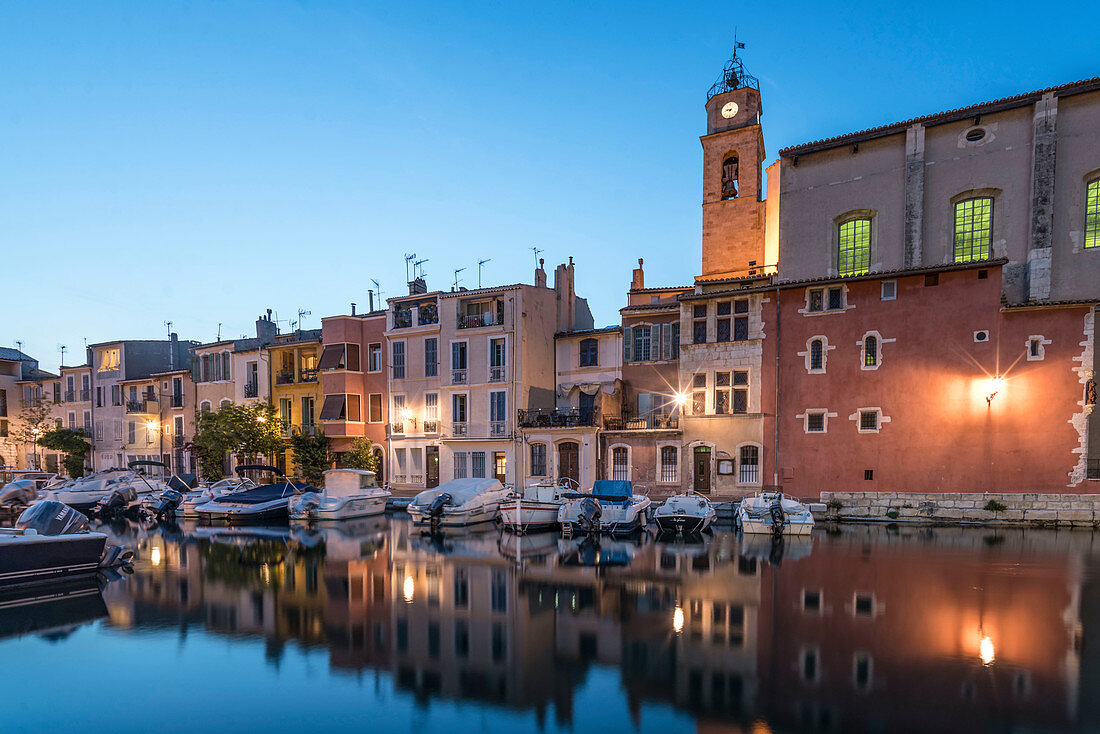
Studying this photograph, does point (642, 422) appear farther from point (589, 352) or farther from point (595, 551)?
point (595, 551)

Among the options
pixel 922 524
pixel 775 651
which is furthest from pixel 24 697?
pixel 922 524

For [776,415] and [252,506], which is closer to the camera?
[776,415]

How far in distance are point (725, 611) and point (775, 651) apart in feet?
7.63

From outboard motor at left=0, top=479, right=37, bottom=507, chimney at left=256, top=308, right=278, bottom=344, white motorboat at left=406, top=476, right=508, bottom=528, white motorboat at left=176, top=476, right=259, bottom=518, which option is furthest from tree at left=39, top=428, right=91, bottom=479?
white motorboat at left=406, top=476, right=508, bottom=528

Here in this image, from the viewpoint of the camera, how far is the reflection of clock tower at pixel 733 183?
37.2 metres

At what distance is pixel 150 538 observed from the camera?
76.3 feet

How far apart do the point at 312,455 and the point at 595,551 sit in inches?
953

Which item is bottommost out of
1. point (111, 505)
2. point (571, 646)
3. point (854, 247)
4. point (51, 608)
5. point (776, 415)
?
point (111, 505)

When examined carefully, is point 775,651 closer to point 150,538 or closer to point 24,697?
point 24,697

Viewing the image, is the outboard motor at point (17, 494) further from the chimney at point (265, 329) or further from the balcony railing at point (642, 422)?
the balcony railing at point (642, 422)

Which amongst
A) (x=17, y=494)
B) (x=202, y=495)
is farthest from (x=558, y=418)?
(x=17, y=494)

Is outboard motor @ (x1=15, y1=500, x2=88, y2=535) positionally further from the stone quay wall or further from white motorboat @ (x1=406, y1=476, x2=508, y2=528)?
the stone quay wall

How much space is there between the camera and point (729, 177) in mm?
38219

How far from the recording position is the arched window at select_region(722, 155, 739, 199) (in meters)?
38.1
